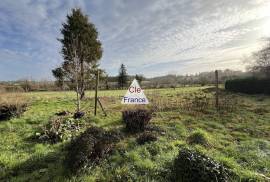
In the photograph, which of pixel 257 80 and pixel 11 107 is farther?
pixel 257 80

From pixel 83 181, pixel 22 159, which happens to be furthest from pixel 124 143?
pixel 22 159

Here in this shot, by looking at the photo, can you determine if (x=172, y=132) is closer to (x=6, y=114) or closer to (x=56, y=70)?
(x=6, y=114)

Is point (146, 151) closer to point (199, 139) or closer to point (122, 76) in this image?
point (199, 139)

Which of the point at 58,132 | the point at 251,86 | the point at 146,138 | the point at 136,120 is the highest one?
the point at 251,86

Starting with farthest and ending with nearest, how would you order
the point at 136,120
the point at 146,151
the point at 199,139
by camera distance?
the point at 136,120 < the point at 199,139 < the point at 146,151

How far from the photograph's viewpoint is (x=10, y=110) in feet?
33.4

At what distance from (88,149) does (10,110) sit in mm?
7563

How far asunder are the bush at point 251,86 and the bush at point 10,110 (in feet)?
69.3

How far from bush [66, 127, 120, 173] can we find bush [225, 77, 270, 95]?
20198 mm

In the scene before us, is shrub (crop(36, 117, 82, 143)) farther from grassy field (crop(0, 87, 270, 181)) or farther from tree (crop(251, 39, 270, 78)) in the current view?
tree (crop(251, 39, 270, 78))

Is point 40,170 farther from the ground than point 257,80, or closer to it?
closer to it

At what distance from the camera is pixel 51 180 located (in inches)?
170

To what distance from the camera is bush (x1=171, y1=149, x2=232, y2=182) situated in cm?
369

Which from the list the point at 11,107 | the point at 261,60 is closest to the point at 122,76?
the point at 261,60
